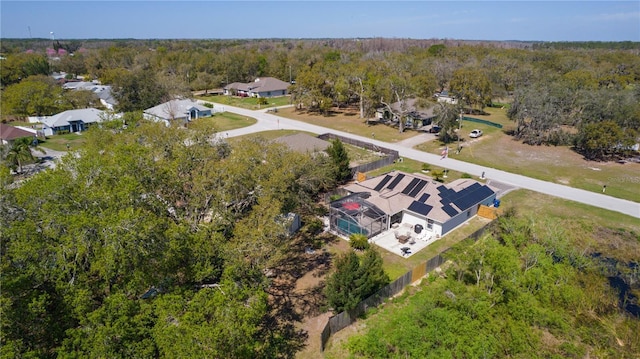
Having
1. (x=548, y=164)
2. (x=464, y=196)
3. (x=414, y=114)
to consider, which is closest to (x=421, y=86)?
(x=414, y=114)

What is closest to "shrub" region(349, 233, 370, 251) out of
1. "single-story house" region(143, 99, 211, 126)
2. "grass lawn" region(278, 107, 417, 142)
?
"grass lawn" region(278, 107, 417, 142)

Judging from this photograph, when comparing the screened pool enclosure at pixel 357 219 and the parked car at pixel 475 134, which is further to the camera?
the parked car at pixel 475 134

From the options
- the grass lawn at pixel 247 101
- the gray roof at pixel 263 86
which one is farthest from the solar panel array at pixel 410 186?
the gray roof at pixel 263 86

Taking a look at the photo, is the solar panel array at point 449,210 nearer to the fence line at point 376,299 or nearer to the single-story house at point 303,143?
the fence line at point 376,299

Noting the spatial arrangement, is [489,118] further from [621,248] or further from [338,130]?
[621,248]

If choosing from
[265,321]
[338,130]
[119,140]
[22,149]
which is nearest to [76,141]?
[22,149]

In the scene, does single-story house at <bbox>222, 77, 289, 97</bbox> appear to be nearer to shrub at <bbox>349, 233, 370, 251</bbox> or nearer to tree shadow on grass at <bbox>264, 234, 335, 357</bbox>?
tree shadow on grass at <bbox>264, 234, 335, 357</bbox>
